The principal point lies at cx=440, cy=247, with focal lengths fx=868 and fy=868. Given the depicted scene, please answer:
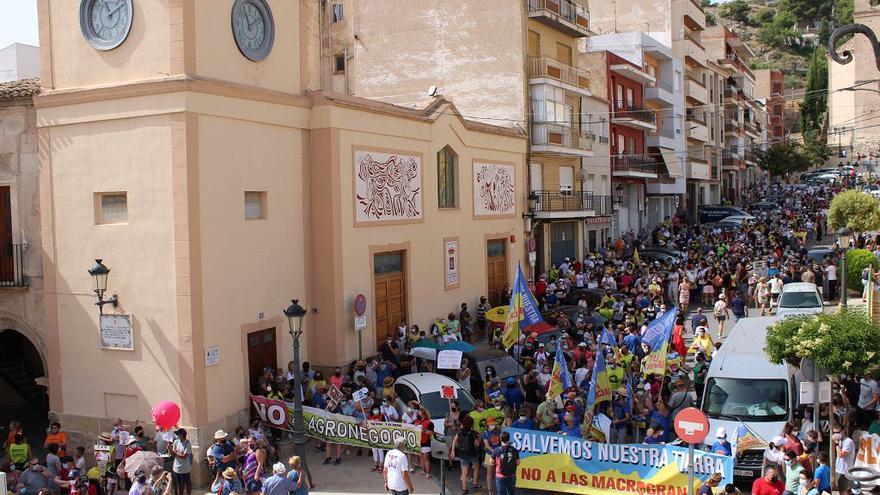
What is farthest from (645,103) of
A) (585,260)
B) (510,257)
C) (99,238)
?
(99,238)

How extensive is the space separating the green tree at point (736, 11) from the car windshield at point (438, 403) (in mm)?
158273

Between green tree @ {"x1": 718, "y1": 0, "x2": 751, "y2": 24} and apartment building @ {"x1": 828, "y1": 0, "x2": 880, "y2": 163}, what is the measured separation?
180ft

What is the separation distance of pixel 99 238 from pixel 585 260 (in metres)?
22.4

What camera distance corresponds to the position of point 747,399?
15227 millimetres

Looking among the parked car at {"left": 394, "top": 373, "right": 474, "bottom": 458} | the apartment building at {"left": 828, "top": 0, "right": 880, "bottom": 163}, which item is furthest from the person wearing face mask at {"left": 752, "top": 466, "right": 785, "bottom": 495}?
the apartment building at {"left": 828, "top": 0, "right": 880, "bottom": 163}

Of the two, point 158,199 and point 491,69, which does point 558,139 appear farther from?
point 158,199

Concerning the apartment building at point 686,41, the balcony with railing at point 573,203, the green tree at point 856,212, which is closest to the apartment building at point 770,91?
the apartment building at point 686,41

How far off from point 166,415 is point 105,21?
26.7 ft

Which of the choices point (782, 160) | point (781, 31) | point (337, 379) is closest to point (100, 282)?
point (337, 379)

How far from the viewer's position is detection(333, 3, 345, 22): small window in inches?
1427

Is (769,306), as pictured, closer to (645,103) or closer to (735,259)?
(735,259)

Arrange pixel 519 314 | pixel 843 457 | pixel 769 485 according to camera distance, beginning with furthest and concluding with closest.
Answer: pixel 519 314 < pixel 843 457 < pixel 769 485

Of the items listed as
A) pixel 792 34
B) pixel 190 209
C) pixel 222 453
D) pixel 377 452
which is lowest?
pixel 377 452

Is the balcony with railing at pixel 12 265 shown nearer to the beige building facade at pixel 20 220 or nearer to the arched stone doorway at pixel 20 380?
the beige building facade at pixel 20 220
